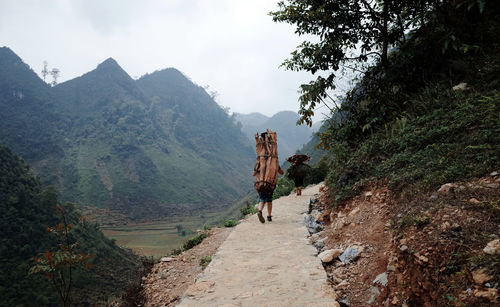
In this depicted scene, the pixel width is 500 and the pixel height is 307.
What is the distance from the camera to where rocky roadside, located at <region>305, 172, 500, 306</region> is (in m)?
1.67

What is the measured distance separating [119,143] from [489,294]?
10214 cm

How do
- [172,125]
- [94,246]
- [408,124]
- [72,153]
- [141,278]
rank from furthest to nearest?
[172,125] → [72,153] → [94,246] → [408,124] → [141,278]

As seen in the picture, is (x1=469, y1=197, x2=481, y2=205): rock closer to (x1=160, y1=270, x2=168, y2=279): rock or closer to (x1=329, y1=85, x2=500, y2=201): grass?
(x1=329, y1=85, x2=500, y2=201): grass

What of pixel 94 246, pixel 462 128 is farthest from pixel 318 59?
pixel 94 246

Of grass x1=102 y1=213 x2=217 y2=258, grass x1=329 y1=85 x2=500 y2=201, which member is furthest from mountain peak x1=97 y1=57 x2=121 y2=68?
grass x1=329 y1=85 x2=500 y2=201

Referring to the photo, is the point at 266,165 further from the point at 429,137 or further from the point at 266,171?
the point at 429,137

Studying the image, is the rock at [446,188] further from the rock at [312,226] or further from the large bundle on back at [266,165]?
the large bundle on back at [266,165]

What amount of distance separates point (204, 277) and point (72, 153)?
97867 millimetres

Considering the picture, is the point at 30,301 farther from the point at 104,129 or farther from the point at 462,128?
the point at 104,129

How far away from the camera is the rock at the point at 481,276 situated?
1576 millimetres

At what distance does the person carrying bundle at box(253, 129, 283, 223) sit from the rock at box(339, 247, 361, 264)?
110 inches

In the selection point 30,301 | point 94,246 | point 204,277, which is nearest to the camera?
point 204,277

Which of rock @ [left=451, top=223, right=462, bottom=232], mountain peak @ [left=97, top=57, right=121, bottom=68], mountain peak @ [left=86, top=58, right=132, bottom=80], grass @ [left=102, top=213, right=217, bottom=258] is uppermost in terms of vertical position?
mountain peak @ [left=97, top=57, right=121, bottom=68]

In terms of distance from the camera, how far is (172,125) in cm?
12669
